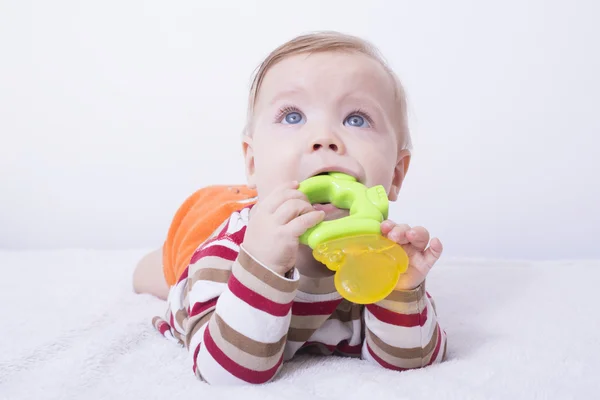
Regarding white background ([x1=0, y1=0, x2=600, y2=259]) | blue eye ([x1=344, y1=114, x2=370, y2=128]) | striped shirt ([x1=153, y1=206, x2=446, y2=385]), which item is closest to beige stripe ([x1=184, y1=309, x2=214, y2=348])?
striped shirt ([x1=153, y1=206, x2=446, y2=385])

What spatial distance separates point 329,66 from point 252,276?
1.05 feet

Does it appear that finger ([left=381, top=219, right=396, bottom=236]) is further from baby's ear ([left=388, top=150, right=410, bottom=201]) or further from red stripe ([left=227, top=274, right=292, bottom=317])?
baby's ear ([left=388, top=150, right=410, bottom=201])

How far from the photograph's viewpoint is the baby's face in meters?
0.79

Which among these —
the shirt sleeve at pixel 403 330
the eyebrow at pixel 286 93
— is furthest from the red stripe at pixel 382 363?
the eyebrow at pixel 286 93

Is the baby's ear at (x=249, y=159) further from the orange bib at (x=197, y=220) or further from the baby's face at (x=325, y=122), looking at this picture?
the orange bib at (x=197, y=220)

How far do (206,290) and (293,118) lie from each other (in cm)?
26

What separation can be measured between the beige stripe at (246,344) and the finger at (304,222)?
134 mm

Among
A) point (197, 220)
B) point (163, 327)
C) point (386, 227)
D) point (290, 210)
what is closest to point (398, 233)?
point (386, 227)

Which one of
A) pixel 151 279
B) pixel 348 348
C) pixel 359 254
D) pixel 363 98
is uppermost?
pixel 363 98

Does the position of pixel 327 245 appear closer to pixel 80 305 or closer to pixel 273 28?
pixel 80 305

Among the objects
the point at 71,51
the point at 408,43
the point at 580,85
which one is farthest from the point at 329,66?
the point at 71,51

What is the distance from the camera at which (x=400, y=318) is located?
77 centimetres

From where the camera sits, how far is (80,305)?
1.12 m

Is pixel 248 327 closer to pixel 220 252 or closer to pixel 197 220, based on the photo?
pixel 220 252
